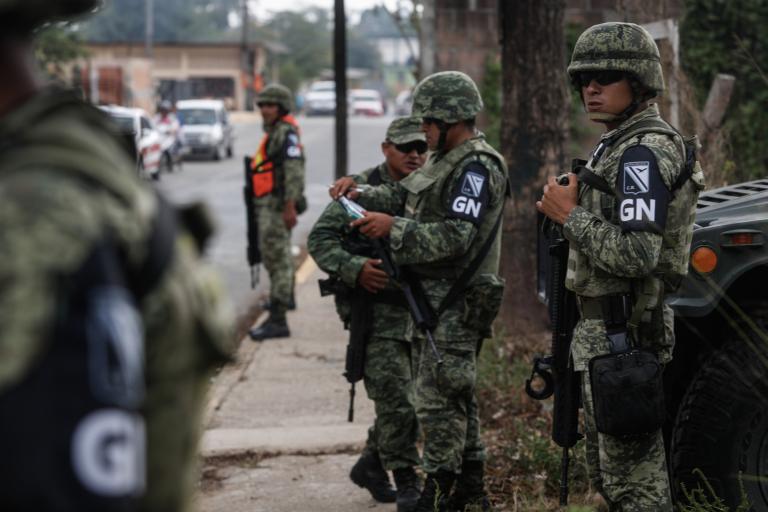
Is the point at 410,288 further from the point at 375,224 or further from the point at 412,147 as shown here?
the point at 412,147

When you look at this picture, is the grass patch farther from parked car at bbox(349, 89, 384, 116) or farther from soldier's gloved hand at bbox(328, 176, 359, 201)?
parked car at bbox(349, 89, 384, 116)

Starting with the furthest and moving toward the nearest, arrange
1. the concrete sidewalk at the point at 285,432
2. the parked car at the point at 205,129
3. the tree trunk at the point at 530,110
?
1. the parked car at the point at 205,129
2. the tree trunk at the point at 530,110
3. the concrete sidewalk at the point at 285,432

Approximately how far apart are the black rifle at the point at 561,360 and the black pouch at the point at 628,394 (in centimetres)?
37

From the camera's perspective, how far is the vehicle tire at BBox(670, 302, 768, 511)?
4.01 metres

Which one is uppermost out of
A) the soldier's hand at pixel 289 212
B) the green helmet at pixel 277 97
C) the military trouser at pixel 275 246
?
the green helmet at pixel 277 97

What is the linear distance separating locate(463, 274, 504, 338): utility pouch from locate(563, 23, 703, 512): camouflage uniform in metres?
0.75

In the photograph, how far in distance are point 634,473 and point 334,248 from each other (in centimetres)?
195

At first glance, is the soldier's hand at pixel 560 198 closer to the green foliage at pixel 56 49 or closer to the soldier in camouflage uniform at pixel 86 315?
the soldier in camouflage uniform at pixel 86 315

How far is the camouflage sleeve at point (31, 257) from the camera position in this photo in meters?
1.33

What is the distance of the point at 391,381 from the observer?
17.0 ft

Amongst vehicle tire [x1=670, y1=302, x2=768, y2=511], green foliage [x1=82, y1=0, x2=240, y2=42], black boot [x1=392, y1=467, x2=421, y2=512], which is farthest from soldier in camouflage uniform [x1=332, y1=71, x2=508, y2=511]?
green foliage [x1=82, y1=0, x2=240, y2=42]

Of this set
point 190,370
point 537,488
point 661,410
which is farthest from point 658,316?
point 190,370

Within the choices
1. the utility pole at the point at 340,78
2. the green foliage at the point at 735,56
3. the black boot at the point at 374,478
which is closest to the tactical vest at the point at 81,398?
the black boot at the point at 374,478

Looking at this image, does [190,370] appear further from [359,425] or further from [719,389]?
[359,425]
